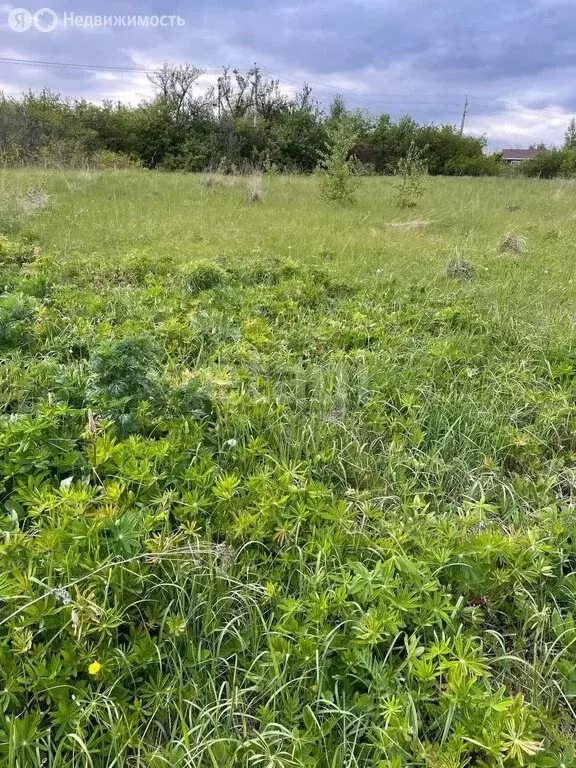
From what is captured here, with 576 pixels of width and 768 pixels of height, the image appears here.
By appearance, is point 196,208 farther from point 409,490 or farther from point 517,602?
point 517,602

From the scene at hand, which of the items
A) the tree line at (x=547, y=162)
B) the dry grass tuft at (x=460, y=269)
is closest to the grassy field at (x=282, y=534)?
the dry grass tuft at (x=460, y=269)

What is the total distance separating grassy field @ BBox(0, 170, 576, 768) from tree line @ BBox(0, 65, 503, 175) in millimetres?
Answer: 14549

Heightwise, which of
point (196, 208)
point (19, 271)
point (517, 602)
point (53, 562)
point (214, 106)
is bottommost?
point (517, 602)

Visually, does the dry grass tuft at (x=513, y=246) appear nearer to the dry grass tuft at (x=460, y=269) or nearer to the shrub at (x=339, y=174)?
the dry grass tuft at (x=460, y=269)

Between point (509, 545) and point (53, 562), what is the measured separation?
1.31 metres

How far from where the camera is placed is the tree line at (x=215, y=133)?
17.7m

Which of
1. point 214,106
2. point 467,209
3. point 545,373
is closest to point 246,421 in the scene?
point 545,373

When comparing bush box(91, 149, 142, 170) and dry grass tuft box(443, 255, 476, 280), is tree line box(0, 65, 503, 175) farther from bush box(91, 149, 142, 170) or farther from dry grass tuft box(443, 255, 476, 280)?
dry grass tuft box(443, 255, 476, 280)

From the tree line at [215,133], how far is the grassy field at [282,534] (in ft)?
47.7

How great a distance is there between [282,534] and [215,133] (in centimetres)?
2336

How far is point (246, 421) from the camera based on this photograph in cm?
218

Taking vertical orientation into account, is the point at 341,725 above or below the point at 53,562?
below

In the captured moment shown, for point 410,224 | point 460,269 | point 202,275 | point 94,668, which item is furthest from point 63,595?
point 410,224

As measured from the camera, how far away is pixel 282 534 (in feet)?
5.24
